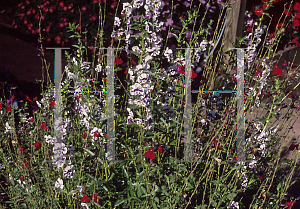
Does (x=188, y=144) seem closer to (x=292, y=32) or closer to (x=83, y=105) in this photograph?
(x=83, y=105)

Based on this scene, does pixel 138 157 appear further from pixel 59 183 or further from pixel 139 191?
pixel 59 183

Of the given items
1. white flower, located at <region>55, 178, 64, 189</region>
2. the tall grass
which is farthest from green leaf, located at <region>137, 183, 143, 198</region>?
white flower, located at <region>55, 178, 64, 189</region>

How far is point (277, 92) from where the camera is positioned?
196 centimetres

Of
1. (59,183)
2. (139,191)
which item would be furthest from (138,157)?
(59,183)

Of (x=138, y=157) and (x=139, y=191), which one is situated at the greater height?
(x=138, y=157)

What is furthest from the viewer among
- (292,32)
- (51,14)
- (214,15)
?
(292,32)

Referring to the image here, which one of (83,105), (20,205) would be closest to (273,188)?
(83,105)

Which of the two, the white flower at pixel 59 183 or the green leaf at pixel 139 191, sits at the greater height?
the white flower at pixel 59 183

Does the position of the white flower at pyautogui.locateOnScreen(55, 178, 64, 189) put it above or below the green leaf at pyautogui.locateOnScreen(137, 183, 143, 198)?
above

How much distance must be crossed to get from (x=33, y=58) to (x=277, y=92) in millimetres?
4773

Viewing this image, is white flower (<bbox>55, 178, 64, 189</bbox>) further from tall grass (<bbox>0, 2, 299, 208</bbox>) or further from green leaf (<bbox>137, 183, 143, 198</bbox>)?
green leaf (<bbox>137, 183, 143, 198</bbox>)

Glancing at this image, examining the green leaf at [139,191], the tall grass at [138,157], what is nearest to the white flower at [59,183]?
the tall grass at [138,157]

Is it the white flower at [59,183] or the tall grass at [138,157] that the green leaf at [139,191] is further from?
the white flower at [59,183]

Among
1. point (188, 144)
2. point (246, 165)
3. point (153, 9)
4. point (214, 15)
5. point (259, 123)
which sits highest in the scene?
point (214, 15)
